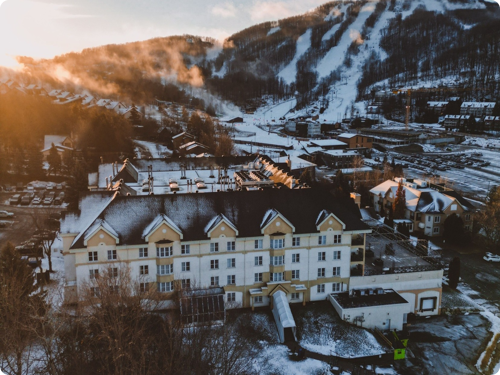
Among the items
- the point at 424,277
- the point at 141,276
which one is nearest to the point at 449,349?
the point at 424,277

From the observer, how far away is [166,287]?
2428cm

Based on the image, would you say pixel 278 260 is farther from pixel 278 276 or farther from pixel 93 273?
pixel 93 273

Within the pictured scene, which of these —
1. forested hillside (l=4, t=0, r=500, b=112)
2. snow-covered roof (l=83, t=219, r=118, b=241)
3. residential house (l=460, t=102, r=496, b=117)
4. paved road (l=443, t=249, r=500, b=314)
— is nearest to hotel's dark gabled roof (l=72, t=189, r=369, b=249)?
snow-covered roof (l=83, t=219, r=118, b=241)

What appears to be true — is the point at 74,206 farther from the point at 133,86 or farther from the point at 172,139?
the point at 133,86

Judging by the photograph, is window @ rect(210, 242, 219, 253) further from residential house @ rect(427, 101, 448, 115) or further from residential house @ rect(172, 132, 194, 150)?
residential house @ rect(427, 101, 448, 115)

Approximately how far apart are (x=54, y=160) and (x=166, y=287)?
4032 cm

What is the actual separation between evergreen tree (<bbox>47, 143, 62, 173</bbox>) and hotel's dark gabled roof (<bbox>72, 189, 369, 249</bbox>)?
37073 millimetres

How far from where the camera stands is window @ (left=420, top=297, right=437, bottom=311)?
89.9ft

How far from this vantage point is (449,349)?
23828mm

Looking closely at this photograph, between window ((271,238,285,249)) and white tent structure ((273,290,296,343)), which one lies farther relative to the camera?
window ((271,238,285,249))

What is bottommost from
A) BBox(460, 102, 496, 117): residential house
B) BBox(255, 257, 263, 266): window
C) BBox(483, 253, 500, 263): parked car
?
BBox(483, 253, 500, 263): parked car

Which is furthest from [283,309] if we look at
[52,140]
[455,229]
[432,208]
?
[52,140]

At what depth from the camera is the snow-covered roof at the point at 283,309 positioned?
22.6 metres

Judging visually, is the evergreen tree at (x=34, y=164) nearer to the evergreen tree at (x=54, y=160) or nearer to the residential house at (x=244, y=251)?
the evergreen tree at (x=54, y=160)
